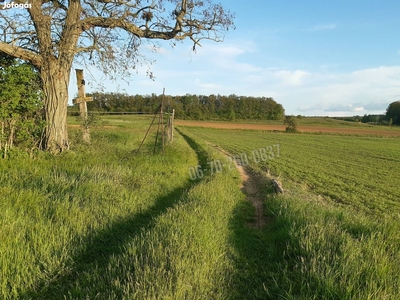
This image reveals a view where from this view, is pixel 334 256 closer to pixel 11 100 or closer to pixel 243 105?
pixel 11 100

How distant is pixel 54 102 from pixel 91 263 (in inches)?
295

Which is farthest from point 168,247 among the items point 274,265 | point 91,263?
point 274,265

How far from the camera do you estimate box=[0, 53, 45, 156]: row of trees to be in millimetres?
7762

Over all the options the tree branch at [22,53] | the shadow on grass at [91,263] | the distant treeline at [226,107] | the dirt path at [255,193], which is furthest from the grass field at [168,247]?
the distant treeline at [226,107]

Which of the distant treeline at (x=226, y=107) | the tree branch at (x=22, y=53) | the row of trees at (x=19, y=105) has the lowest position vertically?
the row of trees at (x=19, y=105)

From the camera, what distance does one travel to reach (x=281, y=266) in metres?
3.76

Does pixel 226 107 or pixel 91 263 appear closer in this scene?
pixel 91 263

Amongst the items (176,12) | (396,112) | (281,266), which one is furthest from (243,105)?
(281,266)

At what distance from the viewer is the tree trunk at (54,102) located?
917 cm

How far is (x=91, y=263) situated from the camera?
355 centimetres

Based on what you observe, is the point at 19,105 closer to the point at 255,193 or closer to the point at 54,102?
the point at 54,102

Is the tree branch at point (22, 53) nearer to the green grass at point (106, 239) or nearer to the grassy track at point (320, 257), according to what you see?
the green grass at point (106, 239)

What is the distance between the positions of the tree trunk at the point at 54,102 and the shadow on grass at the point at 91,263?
5623mm

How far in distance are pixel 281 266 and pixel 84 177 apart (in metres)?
4.77
